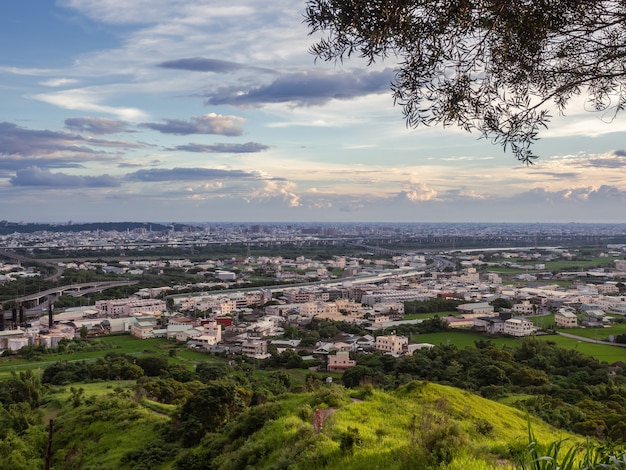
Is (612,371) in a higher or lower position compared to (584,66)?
lower

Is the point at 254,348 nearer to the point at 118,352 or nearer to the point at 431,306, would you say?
the point at 118,352

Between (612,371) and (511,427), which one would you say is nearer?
(511,427)

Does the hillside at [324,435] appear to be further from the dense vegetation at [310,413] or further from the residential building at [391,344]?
the residential building at [391,344]

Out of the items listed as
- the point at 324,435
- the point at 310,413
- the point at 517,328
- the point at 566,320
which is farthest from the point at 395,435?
the point at 566,320

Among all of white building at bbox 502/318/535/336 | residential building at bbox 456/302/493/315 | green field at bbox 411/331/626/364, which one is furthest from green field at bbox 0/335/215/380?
residential building at bbox 456/302/493/315

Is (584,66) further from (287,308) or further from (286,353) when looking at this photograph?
(287,308)

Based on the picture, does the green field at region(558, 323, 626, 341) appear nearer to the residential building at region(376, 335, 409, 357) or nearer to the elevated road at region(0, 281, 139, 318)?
the residential building at region(376, 335, 409, 357)

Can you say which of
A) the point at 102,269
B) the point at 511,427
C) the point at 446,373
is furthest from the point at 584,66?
the point at 102,269

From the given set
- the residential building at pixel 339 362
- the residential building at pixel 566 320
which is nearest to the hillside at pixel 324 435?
the residential building at pixel 339 362
